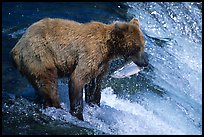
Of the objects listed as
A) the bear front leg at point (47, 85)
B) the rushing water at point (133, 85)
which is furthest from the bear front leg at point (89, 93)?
the bear front leg at point (47, 85)

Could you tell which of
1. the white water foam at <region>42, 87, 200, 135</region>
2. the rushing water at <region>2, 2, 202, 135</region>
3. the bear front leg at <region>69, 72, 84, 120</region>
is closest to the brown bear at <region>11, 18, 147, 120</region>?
the bear front leg at <region>69, 72, 84, 120</region>

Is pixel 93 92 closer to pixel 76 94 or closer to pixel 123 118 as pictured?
pixel 123 118

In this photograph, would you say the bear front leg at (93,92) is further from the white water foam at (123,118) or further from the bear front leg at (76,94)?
the bear front leg at (76,94)

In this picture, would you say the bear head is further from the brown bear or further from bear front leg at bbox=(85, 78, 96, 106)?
bear front leg at bbox=(85, 78, 96, 106)

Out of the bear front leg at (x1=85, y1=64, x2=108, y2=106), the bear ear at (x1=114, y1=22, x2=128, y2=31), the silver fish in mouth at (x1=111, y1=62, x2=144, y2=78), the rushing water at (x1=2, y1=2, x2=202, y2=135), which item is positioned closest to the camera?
the rushing water at (x1=2, y1=2, x2=202, y2=135)

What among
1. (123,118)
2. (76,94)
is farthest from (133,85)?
(76,94)

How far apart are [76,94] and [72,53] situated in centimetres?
57

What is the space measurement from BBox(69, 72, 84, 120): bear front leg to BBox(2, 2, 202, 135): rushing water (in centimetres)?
12

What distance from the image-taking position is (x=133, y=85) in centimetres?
857

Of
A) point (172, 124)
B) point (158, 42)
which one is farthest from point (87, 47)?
point (158, 42)

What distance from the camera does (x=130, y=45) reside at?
7.02 metres

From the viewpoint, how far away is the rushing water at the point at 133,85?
6.62 metres

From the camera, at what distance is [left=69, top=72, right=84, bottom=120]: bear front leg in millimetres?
6617

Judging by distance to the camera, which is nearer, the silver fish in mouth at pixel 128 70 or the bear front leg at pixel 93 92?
the bear front leg at pixel 93 92
